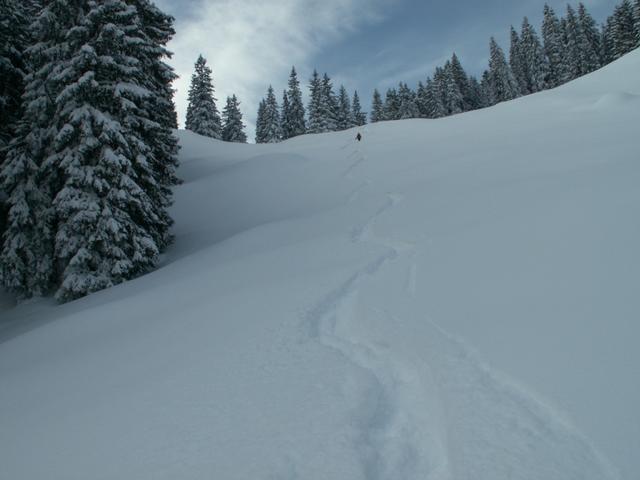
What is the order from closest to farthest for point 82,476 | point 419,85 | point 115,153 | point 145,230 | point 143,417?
point 82,476 → point 143,417 → point 115,153 → point 145,230 → point 419,85

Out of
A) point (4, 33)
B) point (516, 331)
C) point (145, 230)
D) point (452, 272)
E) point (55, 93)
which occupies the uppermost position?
point (4, 33)

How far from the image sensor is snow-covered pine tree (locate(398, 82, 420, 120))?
224 ft

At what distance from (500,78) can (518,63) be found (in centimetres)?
812

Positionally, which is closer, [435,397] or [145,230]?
[435,397]

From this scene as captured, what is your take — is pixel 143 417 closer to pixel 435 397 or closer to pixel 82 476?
pixel 82 476

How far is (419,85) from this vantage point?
242 feet

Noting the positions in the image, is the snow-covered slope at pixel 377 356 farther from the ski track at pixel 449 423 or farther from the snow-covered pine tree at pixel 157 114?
the snow-covered pine tree at pixel 157 114

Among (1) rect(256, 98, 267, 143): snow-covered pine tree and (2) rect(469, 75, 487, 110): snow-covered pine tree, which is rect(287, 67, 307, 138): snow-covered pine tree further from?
(2) rect(469, 75, 487, 110): snow-covered pine tree

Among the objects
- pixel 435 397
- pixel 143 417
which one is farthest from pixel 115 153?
pixel 435 397

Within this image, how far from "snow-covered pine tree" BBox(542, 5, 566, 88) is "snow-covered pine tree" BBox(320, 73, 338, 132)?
35.6 m

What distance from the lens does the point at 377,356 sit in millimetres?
3832

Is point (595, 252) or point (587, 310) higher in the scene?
point (595, 252)

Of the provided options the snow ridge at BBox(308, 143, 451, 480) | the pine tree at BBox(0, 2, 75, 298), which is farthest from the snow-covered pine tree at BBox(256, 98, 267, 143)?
the snow ridge at BBox(308, 143, 451, 480)

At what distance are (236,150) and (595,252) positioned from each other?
98.3ft
